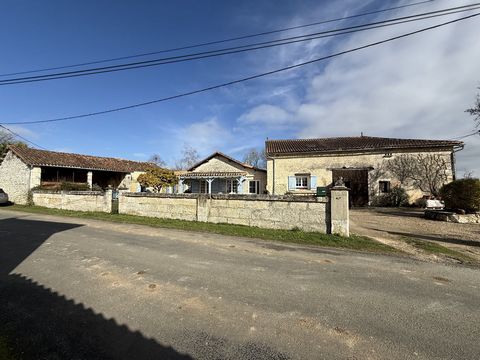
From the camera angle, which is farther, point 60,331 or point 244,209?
point 244,209

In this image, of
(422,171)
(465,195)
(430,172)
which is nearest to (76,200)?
(465,195)

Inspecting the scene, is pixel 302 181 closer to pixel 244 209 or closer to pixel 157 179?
pixel 157 179

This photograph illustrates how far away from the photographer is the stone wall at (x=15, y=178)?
867 inches

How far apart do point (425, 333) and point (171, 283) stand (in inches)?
139

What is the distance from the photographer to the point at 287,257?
6.20 metres

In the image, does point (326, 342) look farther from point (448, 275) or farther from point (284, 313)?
point (448, 275)

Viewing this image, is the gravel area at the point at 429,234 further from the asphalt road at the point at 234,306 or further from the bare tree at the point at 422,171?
the bare tree at the point at 422,171

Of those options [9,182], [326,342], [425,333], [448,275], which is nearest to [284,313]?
[326,342]

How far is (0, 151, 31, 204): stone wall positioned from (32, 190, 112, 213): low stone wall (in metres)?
2.59

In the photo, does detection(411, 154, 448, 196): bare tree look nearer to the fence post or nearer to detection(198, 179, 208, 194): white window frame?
the fence post

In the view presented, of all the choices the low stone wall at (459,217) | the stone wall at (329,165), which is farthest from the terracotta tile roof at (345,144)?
the low stone wall at (459,217)

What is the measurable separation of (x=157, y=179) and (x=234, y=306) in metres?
18.8

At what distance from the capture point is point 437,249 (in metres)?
7.24

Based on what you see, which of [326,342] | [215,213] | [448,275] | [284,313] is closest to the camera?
[326,342]
